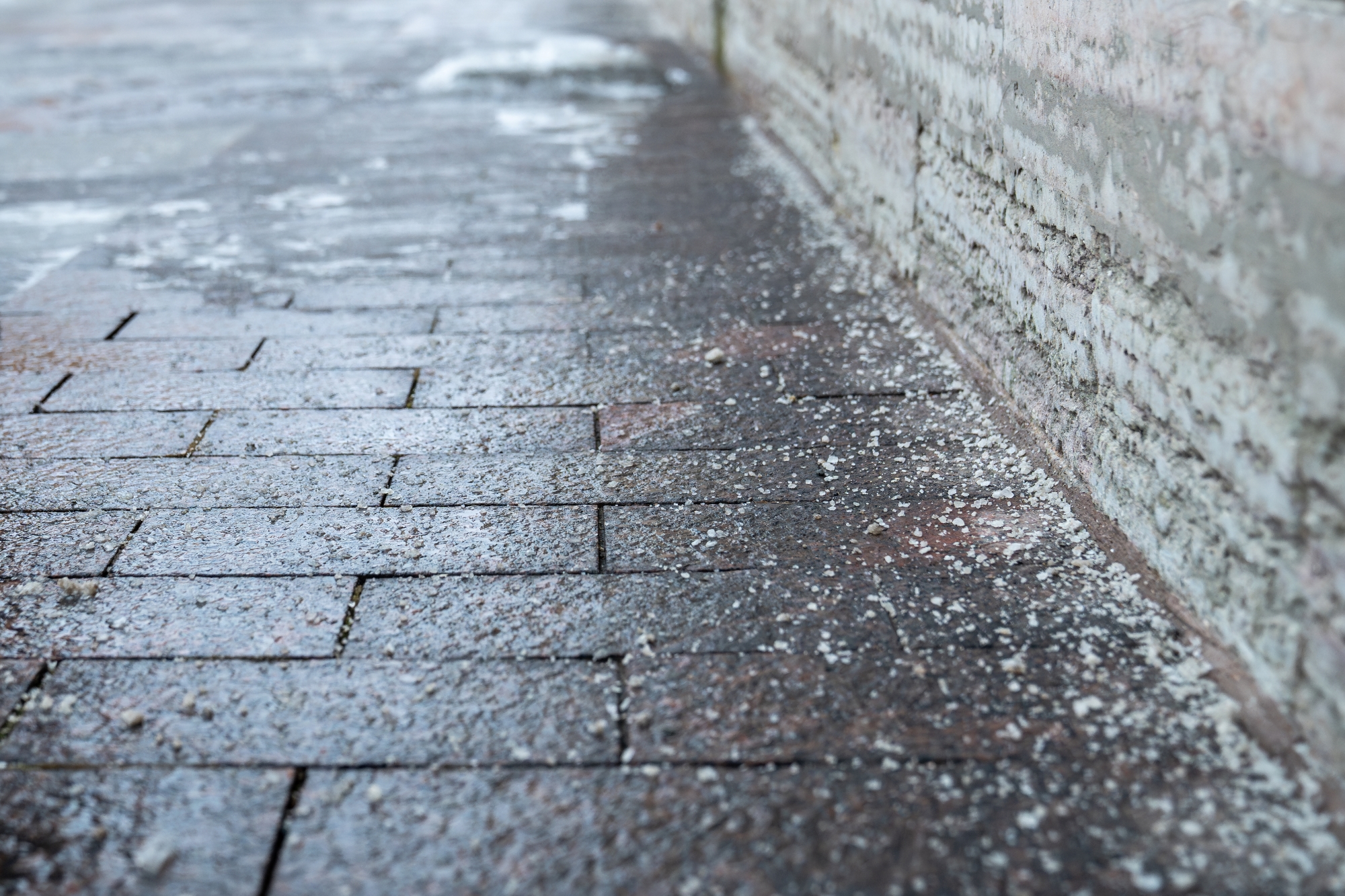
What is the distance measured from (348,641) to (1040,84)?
6.57ft

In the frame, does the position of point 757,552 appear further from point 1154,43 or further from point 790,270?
point 790,270

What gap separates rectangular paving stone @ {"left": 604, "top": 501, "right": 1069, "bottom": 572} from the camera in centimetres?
228

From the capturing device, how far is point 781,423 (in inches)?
114

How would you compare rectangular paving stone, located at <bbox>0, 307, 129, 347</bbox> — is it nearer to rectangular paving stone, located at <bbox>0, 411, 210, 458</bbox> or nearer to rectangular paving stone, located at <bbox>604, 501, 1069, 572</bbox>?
rectangular paving stone, located at <bbox>0, 411, 210, 458</bbox>

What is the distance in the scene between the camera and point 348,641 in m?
2.04

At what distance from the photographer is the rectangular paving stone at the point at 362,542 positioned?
2.28 m

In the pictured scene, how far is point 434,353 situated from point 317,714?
170 centimetres

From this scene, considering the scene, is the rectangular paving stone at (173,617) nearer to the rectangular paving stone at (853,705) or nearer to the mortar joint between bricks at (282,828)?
the mortar joint between bricks at (282,828)

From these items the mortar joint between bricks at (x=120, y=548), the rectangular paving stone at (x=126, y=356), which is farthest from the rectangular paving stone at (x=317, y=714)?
the rectangular paving stone at (x=126, y=356)

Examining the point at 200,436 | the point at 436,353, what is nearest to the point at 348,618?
the point at 200,436

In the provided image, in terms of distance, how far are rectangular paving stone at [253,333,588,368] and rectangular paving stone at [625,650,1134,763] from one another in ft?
5.01

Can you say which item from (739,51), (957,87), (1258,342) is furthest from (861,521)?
(739,51)

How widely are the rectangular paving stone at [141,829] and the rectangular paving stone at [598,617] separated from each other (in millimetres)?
375

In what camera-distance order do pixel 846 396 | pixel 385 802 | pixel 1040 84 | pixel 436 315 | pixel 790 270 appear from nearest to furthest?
pixel 385 802, pixel 1040 84, pixel 846 396, pixel 436 315, pixel 790 270
